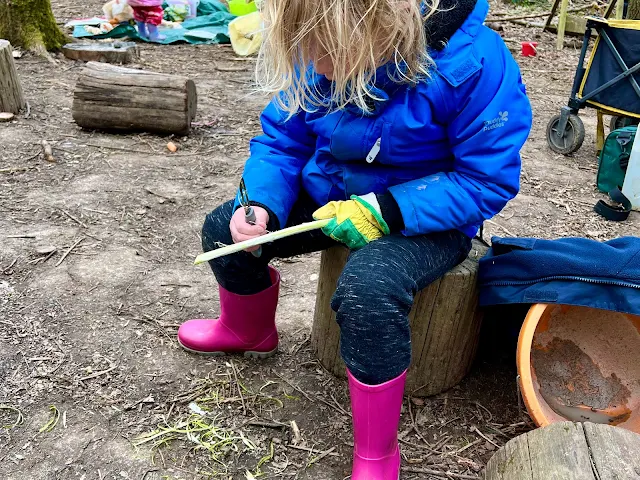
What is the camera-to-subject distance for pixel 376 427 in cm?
157

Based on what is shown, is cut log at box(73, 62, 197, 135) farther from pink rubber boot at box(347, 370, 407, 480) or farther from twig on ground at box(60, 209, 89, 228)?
pink rubber boot at box(347, 370, 407, 480)

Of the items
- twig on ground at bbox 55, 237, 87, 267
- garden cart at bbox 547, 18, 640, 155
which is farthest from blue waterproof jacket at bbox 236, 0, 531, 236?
garden cart at bbox 547, 18, 640, 155

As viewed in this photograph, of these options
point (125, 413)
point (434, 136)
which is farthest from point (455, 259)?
point (125, 413)

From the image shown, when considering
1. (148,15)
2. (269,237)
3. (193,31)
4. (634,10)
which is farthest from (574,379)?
(193,31)

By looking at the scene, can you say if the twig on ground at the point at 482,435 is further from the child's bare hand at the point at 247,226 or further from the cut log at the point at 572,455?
the child's bare hand at the point at 247,226

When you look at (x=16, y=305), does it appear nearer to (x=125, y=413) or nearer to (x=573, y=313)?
(x=125, y=413)

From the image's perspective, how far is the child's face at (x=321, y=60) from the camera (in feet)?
4.61

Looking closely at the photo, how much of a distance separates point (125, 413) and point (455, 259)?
3.29ft

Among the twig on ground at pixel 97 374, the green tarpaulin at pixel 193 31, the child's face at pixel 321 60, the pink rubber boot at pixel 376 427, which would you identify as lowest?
the green tarpaulin at pixel 193 31

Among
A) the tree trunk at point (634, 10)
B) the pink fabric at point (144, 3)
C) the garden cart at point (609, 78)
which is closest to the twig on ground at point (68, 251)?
the garden cart at point (609, 78)

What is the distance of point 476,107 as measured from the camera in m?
1.51

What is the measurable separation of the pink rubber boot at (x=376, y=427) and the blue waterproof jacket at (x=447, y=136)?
0.38 meters

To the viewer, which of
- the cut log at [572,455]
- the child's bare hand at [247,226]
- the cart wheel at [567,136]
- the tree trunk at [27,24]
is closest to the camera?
the cut log at [572,455]

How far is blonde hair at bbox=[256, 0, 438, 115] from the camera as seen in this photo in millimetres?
1339
